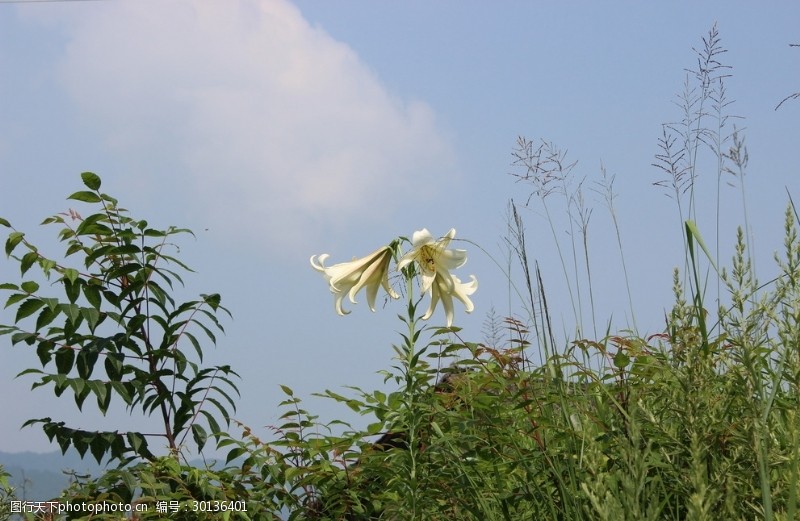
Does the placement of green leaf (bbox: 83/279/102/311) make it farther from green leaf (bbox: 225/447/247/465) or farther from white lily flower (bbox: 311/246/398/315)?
white lily flower (bbox: 311/246/398/315)

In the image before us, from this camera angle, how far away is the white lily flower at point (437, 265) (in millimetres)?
2896

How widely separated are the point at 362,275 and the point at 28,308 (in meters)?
1.82

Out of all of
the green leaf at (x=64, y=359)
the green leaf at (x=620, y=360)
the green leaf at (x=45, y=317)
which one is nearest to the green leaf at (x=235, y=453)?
the green leaf at (x=64, y=359)

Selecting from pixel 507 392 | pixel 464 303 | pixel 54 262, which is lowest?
pixel 507 392

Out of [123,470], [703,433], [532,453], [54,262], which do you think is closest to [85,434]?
[123,470]

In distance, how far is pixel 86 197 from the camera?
4191 mm

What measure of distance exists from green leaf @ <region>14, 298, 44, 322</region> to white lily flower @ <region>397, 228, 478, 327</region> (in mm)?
1982

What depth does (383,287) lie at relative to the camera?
10.2 feet

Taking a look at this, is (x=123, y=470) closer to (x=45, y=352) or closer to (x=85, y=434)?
(x=85, y=434)

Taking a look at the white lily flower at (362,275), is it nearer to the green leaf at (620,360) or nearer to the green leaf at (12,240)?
the green leaf at (620,360)

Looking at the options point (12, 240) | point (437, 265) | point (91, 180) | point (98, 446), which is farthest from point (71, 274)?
point (437, 265)

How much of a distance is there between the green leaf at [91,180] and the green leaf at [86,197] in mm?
35

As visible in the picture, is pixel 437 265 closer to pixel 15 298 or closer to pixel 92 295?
pixel 92 295

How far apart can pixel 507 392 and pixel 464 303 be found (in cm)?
44
